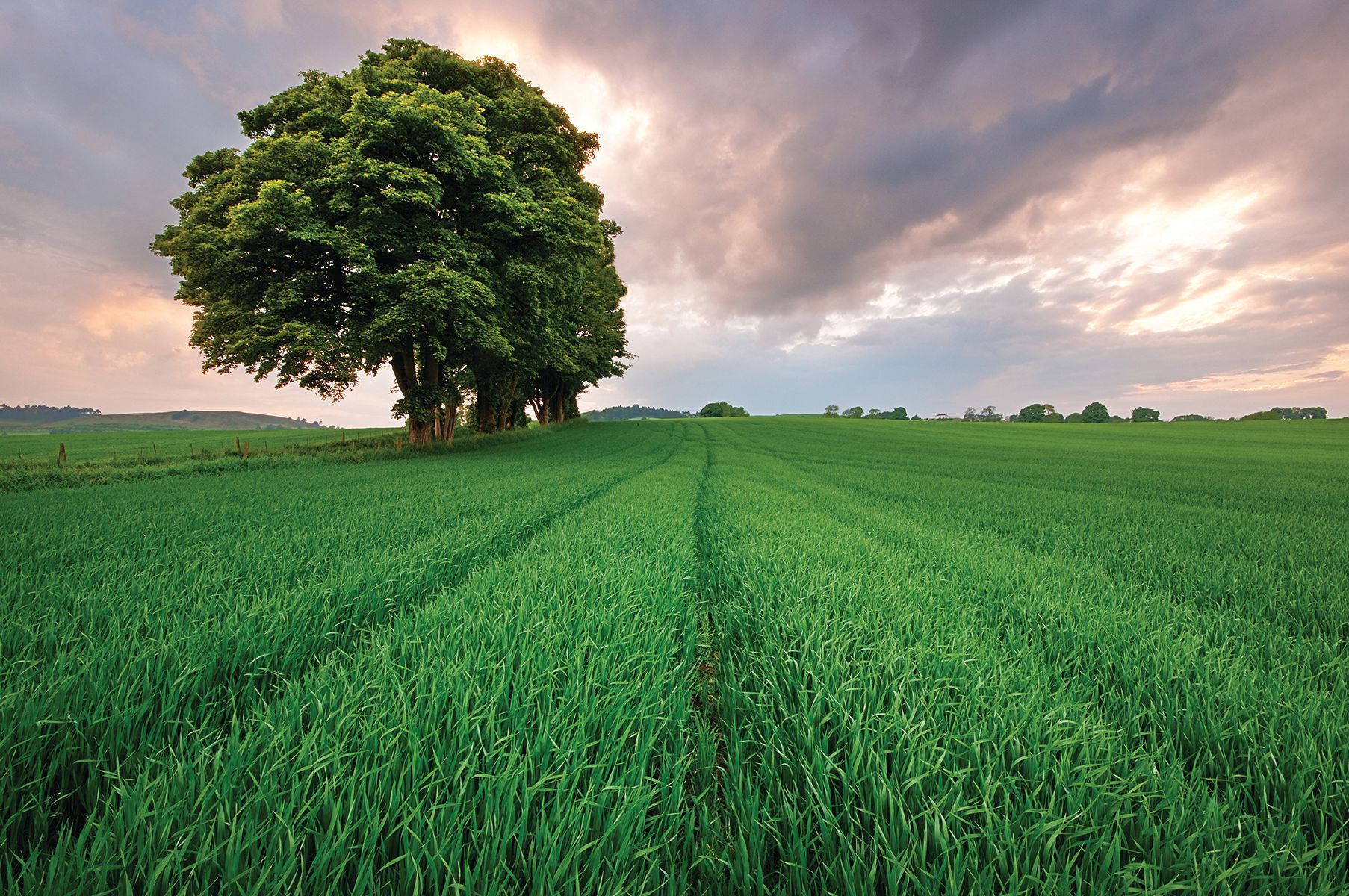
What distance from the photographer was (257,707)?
1.68 metres

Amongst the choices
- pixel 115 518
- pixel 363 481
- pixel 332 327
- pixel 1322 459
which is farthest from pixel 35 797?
pixel 1322 459

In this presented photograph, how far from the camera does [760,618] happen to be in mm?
2580

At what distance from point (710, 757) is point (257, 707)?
1.77m

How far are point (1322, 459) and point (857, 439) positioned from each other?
765 inches

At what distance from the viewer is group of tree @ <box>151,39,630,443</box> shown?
13.2 meters

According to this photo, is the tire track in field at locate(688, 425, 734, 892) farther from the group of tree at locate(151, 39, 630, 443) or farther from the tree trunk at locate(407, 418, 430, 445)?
the tree trunk at locate(407, 418, 430, 445)

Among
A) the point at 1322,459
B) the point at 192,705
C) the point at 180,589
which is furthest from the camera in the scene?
the point at 1322,459

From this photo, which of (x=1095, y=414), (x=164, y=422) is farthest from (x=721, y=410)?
(x=164, y=422)

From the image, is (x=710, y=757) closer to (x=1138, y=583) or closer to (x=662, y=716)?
(x=662, y=716)

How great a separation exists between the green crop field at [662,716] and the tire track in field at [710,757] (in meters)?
0.02

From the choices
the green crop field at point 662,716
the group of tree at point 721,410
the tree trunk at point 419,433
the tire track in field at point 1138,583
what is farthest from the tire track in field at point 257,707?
the group of tree at point 721,410

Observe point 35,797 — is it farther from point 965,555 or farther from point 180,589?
point 965,555

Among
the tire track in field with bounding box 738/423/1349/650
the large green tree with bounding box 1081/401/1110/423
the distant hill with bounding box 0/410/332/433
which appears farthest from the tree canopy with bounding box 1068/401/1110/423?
the distant hill with bounding box 0/410/332/433

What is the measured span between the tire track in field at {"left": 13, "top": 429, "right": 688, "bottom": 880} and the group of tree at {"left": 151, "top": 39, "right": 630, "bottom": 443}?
39.1ft
